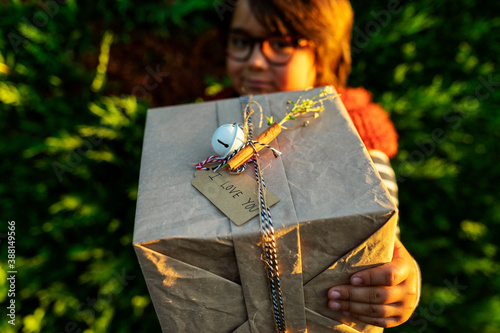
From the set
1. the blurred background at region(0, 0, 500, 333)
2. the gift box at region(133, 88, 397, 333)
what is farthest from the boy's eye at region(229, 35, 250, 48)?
the gift box at region(133, 88, 397, 333)

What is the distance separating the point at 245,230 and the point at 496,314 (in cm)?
166

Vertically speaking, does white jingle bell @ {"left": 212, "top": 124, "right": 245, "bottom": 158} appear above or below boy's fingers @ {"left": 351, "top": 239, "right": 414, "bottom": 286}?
above

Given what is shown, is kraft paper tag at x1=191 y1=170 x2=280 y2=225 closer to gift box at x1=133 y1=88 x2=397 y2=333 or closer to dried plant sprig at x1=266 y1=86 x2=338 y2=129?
gift box at x1=133 y1=88 x2=397 y2=333

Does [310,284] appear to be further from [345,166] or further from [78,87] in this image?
[78,87]

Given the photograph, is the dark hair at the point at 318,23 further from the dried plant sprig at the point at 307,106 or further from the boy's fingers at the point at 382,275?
the boy's fingers at the point at 382,275

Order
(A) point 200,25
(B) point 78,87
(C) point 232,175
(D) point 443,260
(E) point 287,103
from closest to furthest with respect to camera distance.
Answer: (C) point 232,175
(E) point 287,103
(D) point 443,260
(B) point 78,87
(A) point 200,25

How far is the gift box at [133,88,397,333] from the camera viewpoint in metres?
0.61

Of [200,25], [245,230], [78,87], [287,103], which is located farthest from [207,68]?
[245,230]

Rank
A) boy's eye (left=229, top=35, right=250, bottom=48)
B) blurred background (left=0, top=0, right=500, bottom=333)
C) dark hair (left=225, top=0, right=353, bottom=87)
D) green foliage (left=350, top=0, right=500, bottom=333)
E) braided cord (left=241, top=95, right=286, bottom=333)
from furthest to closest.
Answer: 1. green foliage (left=350, top=0, right=500, bottom=333)
2. blurred background (left=0, top=0, right=500, bottom=333)
3. boy's eye (left=229, top=35, right=250, bottom=48)
4. dark hair (left=225, top=0, right=353, bottom=87)
5. braided cord (left=241, top=95, right=286, bottom=333)

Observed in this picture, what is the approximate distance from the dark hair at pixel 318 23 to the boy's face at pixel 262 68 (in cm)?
4

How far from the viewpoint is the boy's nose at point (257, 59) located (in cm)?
129

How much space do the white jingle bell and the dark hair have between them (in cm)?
73

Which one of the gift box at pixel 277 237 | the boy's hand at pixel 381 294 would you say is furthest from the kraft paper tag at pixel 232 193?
the boy's hand at pixel 381 294

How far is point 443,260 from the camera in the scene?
1.75 m
